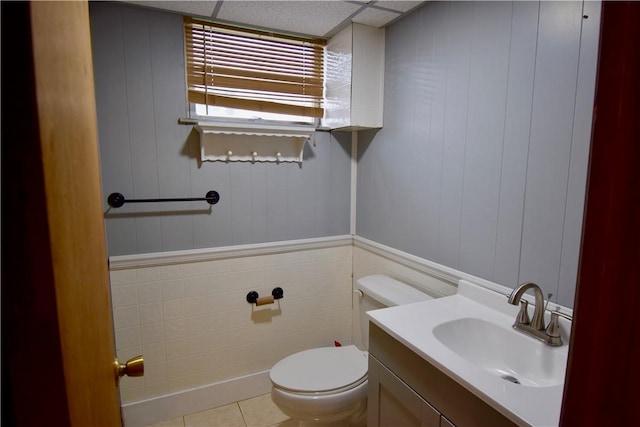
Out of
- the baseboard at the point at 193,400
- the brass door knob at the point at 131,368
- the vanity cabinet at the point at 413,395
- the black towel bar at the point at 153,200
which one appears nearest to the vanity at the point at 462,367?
the vanity cabinet at the point at 413,395

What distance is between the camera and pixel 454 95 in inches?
61.3

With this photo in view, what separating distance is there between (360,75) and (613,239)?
182 centimetres

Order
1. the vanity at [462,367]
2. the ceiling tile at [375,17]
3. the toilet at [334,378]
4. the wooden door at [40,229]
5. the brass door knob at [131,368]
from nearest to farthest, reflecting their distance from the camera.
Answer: the wooden door at [40,229] < the brass door knob at [131,368] < the vanity at [462,367] < the toilet at [334,378] < the ceiling tile at [375,17]

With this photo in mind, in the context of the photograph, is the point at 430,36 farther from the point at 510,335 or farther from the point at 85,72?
the point at 85,72

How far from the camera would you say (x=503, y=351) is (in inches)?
50.3

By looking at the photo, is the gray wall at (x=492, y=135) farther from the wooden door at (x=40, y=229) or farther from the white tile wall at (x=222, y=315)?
the wooden door at (x=40, y=229)

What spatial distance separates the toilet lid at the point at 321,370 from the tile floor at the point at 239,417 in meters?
0.46

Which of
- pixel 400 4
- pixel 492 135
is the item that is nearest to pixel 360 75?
pixel 400 4

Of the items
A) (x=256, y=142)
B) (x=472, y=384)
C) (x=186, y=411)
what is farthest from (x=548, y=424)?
(x=186, y=411)

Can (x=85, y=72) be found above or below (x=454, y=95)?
below

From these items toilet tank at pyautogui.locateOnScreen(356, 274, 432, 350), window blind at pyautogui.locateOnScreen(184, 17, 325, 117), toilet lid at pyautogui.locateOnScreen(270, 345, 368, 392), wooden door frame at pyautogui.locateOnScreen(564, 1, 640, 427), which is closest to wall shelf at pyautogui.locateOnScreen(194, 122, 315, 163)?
window blind at pyautogui.locateOnScreen(184, 17, 325, 117)

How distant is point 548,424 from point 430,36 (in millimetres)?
1564

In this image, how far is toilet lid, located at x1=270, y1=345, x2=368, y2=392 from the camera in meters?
1.63

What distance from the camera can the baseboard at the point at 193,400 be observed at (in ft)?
6.40
